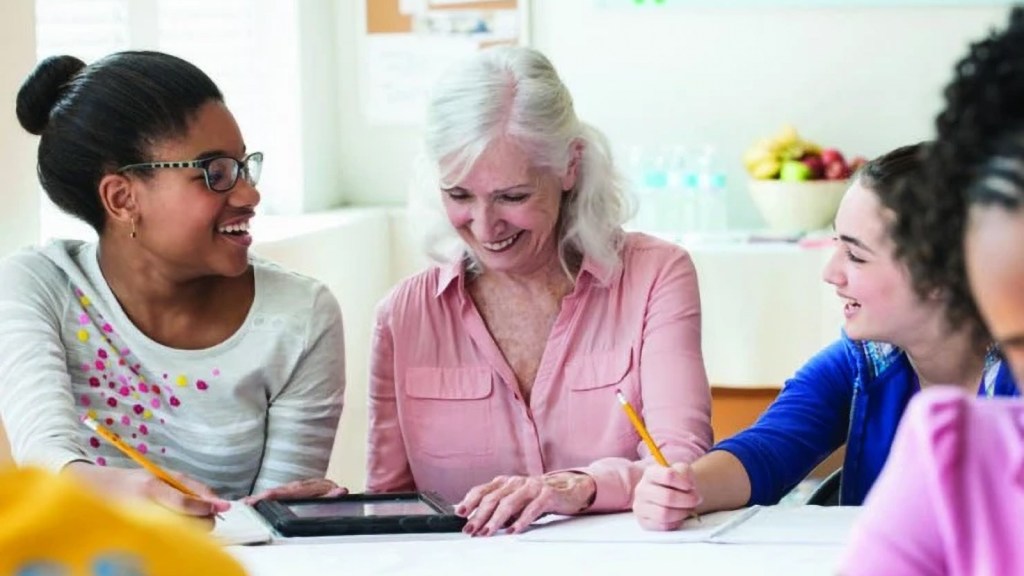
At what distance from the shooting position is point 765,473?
1.98 metres

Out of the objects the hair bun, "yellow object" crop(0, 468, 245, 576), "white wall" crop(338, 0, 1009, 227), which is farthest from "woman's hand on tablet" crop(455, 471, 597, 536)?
"white wall" crop(338, 0, 1009, 227)

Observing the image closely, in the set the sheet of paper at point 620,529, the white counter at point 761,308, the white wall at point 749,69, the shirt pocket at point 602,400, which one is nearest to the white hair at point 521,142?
the shirt pocket at point 602,400

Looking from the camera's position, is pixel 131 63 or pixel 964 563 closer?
pixel 964 563

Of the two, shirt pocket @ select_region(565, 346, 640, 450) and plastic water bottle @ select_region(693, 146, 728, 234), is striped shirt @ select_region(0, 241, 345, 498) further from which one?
plastic water bottle @ select_region(693, 146, 728, 234)

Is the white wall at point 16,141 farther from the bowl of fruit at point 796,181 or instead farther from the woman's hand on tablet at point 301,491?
the bowl of fruit at point 796,181

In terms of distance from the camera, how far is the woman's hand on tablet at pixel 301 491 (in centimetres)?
192

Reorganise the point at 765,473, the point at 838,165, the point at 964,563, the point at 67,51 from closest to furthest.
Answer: the point at 964,563, the point at 765,473, the point at 67,51, the point at 838,165

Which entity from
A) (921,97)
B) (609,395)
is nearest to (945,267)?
(609,395)

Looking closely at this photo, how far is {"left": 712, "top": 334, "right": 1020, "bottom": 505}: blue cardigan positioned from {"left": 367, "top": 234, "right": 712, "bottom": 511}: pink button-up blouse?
0.18 m

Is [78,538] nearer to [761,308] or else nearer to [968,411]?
[968,411]

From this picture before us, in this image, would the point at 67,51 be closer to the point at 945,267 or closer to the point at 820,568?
the point at 820,568

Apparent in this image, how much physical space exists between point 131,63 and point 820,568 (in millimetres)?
1145

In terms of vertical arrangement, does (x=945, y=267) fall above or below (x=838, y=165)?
above

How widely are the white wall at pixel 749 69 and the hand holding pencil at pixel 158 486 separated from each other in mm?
2547
